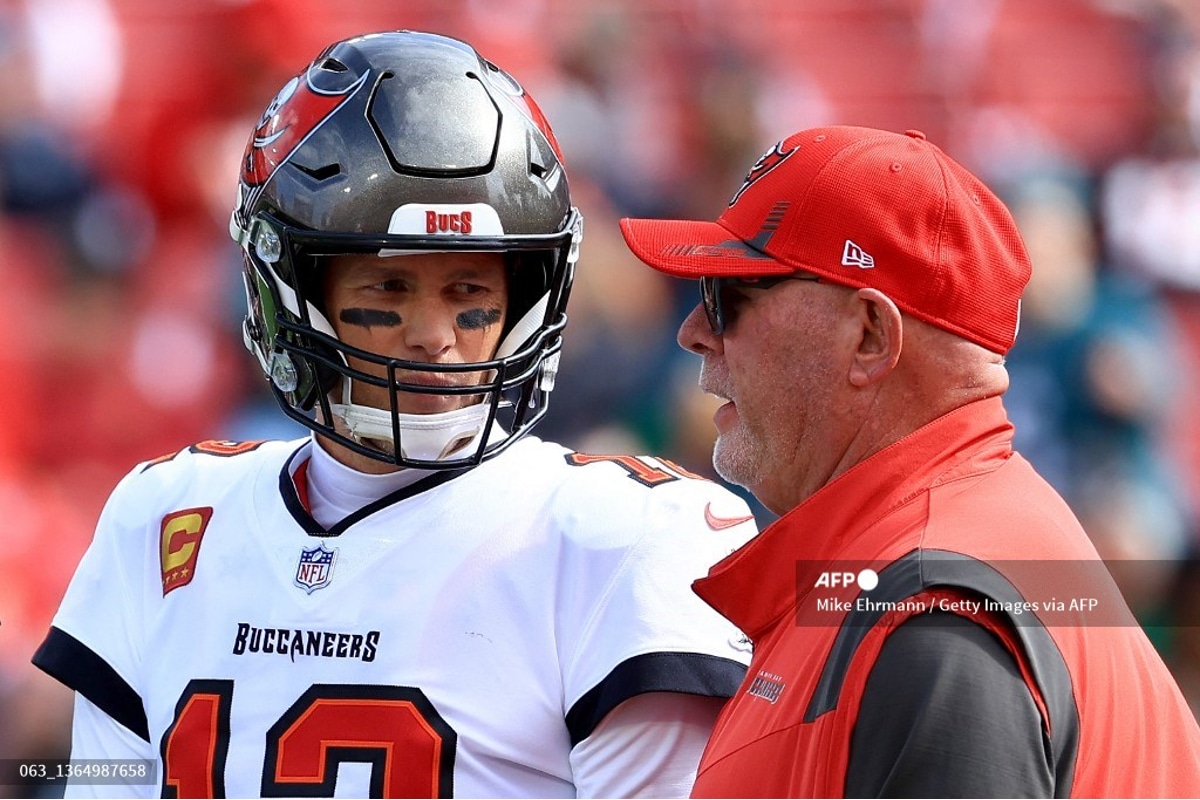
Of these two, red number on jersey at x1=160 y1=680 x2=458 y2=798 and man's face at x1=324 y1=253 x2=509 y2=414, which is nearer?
red number on jersey at x1=160 y1=680 x2=458 y2=798

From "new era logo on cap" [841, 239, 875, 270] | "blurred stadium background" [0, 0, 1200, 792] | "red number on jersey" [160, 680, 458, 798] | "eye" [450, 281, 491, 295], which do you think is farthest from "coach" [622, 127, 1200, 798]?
"blurred stadium background" [0, 0, 1200, 792]

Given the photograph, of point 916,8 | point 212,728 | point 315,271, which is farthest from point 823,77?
point 212,728

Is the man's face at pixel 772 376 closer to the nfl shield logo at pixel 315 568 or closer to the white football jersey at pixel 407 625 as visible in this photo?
the white football jersey at pixel 407 625

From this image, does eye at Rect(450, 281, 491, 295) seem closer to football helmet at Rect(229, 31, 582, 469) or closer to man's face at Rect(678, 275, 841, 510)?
football helmet at Rect(229, 31, 582, 469)

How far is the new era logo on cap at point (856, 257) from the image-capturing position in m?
1.73

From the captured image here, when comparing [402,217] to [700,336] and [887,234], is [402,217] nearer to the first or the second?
[700,336]

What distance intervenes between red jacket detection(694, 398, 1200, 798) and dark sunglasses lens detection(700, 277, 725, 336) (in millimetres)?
286

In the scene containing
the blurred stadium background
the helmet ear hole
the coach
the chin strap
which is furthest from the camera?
the blurred stadium background

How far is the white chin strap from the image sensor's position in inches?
79.1

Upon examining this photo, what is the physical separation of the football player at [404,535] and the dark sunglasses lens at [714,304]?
27 centimetres

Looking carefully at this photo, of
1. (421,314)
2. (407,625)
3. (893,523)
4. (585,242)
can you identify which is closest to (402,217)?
(421,314)

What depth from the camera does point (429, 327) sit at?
6.61 feet

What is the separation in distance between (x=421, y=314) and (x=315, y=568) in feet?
1.25

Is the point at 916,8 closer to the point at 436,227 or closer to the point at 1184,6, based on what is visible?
the point at 1184,6
